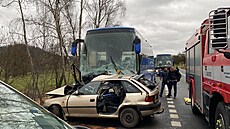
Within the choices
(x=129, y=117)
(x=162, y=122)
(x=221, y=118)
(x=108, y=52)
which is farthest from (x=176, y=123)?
(x=108, y=52)

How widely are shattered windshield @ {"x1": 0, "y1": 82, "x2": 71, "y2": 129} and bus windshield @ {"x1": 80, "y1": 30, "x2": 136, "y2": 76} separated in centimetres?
773

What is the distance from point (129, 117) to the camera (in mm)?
7336

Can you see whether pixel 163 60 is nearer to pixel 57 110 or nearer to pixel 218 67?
pixel 57 110

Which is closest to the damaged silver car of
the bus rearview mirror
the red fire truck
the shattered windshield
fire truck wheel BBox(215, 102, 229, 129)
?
the red fire truck

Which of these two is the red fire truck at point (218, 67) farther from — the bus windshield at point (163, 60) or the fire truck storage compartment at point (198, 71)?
the bus windshield at point (163, 60)

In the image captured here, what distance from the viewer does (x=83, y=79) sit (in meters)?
10.6

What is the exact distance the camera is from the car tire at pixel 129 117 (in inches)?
287

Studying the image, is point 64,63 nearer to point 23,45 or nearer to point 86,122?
point 23,45

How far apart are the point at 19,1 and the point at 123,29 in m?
4.93

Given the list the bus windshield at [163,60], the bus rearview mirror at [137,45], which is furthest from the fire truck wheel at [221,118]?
the bus windshield at [163,60]

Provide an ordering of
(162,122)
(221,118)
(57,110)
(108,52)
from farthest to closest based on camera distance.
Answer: (108,52)
(162,122)
(57,110)
(221,118)

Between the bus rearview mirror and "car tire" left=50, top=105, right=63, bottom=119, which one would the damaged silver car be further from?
the bus rearview mirror

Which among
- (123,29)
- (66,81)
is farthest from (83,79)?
(66,81)

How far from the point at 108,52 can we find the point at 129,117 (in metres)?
3.85
